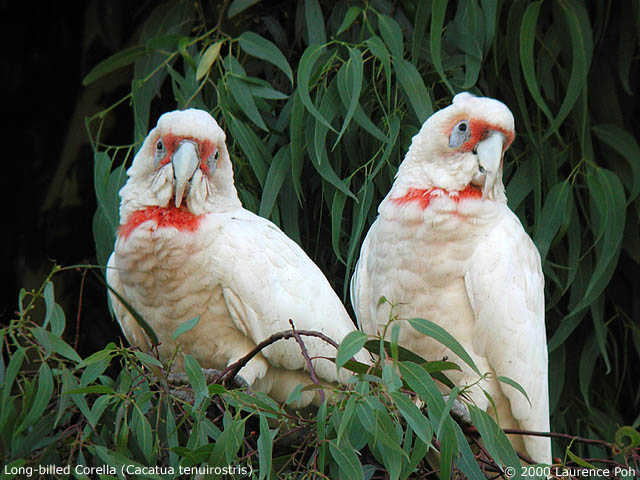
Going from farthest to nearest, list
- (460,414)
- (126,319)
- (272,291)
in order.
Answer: (126,319), (272,291), (460,414)

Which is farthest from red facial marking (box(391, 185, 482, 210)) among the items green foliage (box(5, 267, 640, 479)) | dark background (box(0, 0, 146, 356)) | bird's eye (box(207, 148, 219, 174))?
dark background (box(0, 0, 146, 356))

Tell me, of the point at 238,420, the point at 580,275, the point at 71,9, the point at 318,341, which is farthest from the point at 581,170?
the point at 71,9

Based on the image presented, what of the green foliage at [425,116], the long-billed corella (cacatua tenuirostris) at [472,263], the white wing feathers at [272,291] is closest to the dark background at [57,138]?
the green foliage at [425,116]

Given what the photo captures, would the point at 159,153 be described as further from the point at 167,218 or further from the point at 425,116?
the point at 425,116

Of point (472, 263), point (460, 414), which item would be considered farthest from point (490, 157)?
point (460, 414)

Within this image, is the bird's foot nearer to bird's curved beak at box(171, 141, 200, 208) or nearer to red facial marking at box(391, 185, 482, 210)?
red facial marking at box(391, 185, 482, 210)

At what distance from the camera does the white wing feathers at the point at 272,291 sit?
206 centimetres

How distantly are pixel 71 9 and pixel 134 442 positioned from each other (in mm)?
2485

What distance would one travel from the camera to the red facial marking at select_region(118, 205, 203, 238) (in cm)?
208

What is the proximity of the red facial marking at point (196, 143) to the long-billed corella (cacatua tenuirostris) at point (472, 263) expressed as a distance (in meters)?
0.48

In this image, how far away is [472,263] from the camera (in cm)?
211

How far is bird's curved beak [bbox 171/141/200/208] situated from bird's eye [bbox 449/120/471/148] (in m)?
0.65

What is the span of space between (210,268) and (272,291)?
0.16 meters

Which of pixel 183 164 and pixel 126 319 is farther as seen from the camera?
pixel 126 319
